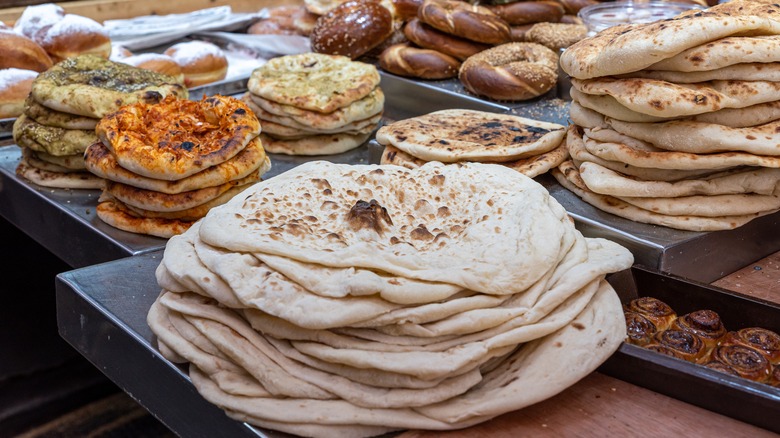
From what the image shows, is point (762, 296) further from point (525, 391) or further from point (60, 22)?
point (60, 22)

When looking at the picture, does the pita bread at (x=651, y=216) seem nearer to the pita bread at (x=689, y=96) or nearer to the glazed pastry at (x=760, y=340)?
the pita bread at (x=689, y=96)

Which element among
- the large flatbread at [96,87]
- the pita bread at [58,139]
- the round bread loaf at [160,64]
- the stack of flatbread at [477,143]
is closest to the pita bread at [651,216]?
the stack of flatbread at [477,143]

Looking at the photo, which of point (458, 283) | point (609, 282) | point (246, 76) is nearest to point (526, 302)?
point (458, 283)

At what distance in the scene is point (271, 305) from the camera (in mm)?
1552

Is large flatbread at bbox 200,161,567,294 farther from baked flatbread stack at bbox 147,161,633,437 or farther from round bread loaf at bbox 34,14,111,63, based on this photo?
round bread loaf at bbox 34,14,111,63

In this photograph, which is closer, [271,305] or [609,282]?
[271,305]

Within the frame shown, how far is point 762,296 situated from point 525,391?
1.05m

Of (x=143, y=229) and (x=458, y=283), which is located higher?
(x=458, y=283)

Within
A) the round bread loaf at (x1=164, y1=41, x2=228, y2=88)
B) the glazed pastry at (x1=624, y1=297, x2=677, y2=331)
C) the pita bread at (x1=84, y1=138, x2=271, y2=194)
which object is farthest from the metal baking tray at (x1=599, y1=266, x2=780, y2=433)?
the round bread loaf at (x1=164, y1=41, x2=228, y2=88)

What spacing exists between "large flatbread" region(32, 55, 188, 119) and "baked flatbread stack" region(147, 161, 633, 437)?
44.0 inches

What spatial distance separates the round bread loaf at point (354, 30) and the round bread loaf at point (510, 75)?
635mm

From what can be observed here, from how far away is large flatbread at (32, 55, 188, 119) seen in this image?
2742 mm

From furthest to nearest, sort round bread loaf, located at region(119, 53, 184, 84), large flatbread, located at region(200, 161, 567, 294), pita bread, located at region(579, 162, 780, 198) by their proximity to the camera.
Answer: round bread loaf, located at region(119, 53, 184, 84) → pita bread, located at region(579, 162, 780, 198) → large flatbread, located at region(200, 161, 567, 294)

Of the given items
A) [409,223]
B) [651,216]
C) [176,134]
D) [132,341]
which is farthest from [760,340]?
[176,134]
